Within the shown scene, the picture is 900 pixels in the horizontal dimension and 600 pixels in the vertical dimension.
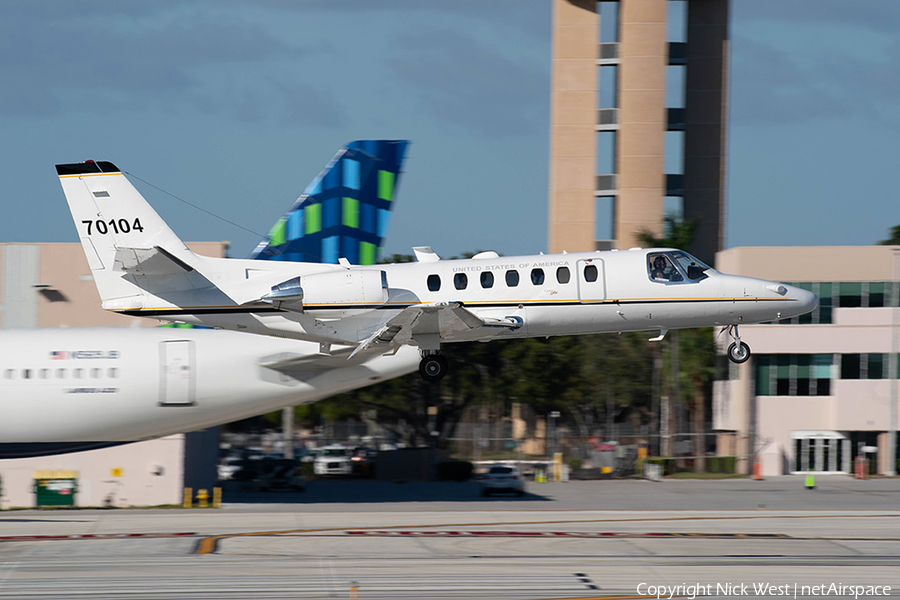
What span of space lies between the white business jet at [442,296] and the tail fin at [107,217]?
18.1 inches

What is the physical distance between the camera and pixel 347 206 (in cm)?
4381

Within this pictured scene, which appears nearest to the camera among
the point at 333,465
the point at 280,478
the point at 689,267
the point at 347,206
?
the point at 689,267

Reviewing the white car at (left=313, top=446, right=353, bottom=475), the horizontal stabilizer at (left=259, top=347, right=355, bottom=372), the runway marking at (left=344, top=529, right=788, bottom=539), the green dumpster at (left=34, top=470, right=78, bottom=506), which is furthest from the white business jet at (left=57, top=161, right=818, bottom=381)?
the white car at (left=313, top=446, right=353, bottom=475)

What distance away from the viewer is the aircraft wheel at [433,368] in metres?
28.2

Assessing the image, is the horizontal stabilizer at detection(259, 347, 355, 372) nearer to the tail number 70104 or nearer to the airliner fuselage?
the airliner fuselage

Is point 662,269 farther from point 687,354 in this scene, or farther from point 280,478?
point 687,354

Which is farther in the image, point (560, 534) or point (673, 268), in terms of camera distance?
point (560, 534)

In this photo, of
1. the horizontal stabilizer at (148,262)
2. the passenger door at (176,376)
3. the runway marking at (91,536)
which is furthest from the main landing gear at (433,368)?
the passenger door at (176,376)

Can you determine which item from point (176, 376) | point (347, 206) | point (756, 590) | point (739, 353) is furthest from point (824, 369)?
point (756, 590)

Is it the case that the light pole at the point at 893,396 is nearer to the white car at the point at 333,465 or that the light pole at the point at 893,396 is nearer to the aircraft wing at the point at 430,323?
the white car at the point at 333,465

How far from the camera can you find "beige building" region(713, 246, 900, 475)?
59.3m

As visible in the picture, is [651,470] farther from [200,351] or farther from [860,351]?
[200,351]

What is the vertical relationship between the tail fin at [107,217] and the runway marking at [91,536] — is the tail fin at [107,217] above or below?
above

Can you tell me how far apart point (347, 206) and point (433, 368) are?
17.0m
